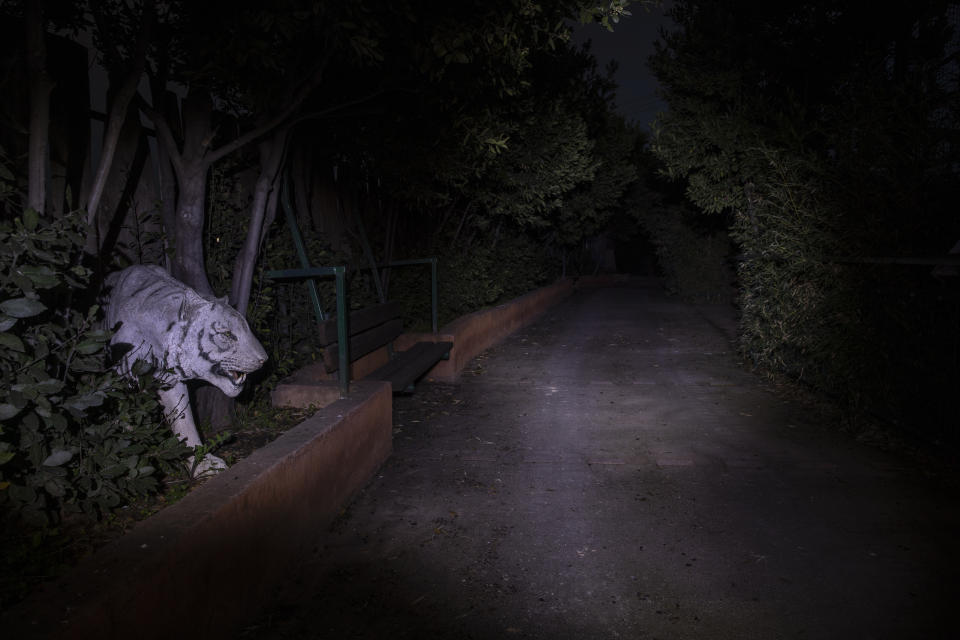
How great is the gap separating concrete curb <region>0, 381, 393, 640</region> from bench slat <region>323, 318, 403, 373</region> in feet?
2.87

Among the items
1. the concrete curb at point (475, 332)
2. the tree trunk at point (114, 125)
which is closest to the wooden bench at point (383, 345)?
the concrete curb at point (475, 332)

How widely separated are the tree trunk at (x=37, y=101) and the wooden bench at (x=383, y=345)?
2313 millimetres

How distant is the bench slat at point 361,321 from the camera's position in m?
5.09

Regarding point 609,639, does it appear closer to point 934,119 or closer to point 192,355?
point 192,355

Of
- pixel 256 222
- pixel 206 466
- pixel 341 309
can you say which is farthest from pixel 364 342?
pixel 206 466

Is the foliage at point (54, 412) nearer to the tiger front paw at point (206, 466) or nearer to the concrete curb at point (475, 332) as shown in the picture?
the tiger front paw at point (206, 466)

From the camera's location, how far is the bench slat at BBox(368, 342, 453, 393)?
620cm

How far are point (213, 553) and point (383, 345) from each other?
14.5ft

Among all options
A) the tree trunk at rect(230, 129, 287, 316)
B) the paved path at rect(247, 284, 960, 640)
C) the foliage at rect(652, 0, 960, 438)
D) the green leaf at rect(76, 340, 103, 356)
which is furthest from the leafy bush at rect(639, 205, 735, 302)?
the green leaf at rect(76, 340, 103, 356)

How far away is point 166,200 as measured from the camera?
15.1 ft

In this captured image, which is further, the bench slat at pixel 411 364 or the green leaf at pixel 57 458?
the bench slat at pixel 411 364

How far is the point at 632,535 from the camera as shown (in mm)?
3783

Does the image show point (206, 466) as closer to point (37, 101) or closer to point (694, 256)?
point (37, 101)

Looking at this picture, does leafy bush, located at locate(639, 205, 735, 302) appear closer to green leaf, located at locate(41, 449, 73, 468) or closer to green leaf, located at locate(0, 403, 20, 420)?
green leaf, located at locate(41, 449, 73, 468)
